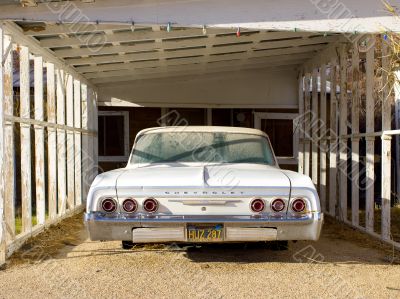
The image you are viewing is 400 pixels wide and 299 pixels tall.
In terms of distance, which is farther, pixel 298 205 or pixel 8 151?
pixel 8 151

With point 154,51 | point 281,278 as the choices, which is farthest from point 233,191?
point 154,51

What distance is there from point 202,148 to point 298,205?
6.01 ft

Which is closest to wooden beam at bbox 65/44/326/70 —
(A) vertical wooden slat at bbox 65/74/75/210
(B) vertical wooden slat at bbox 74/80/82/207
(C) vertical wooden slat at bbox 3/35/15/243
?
(A) vertical wooden slat at bbox 65/74/75/210

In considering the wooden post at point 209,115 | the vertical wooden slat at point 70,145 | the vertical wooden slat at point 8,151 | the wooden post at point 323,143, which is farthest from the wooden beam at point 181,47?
the wooden post at point 209,115

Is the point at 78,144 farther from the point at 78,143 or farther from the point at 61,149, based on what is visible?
the point at 61,149

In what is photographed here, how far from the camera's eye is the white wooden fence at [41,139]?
6066mm

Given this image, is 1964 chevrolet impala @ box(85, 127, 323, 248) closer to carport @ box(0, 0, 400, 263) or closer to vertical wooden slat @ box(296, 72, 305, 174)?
carport @ box(0, 0, 400, 263)

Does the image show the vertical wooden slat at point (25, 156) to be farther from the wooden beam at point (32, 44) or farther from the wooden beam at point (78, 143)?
the wooden beam at point (78, 143)

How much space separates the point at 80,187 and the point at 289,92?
16.8 ft

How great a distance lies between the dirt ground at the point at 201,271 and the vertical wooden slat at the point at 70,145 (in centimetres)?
255

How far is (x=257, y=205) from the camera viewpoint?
204 inches

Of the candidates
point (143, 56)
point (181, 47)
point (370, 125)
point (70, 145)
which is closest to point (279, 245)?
point (370, 125)

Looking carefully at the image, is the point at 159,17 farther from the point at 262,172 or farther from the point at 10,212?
the point at 10,212

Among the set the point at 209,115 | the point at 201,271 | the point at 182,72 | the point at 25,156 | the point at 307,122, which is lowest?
the point at 201,271
